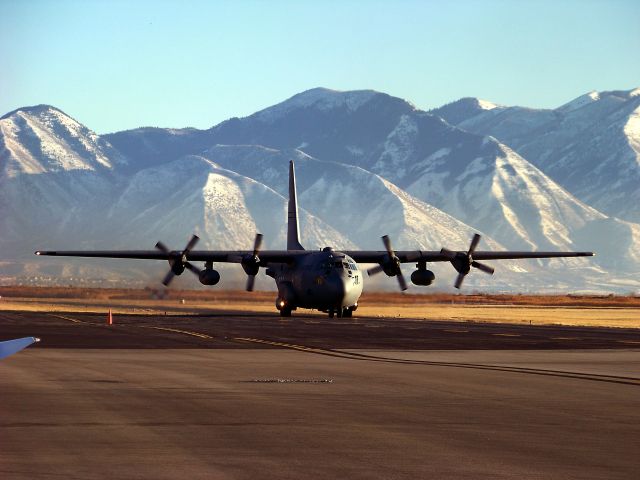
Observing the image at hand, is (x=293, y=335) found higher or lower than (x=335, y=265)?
lower

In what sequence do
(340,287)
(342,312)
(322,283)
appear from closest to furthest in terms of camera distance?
(340,287) → (322,283) → (342,312)

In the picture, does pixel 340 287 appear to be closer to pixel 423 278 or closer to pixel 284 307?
pixel 284 307

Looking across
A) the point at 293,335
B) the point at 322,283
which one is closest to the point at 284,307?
the point at 322,283

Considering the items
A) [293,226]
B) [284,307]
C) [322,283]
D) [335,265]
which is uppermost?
[293,226]

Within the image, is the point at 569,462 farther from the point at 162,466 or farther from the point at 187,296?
the point at 187,296

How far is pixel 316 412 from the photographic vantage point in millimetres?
20375

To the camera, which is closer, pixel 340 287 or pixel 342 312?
pixel 340 287

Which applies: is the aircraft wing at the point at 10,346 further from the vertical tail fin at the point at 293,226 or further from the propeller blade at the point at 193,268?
the vertical tail fin at the point at 293,226

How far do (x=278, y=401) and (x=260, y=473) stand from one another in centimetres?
852

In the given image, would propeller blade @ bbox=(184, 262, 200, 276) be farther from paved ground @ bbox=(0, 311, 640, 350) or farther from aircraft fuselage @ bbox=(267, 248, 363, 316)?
paved ground @ bbox=(0, 311, 640, 350)

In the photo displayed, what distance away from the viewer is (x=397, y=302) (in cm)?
11000

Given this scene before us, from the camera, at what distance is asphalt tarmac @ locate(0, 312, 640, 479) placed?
1450cm

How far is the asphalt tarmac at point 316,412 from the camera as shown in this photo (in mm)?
14500

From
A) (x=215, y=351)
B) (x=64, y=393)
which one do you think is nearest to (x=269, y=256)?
(x=215, y=351)
